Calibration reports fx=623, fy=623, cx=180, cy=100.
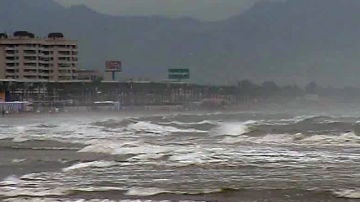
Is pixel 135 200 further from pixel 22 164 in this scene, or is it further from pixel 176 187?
pixel 22 164

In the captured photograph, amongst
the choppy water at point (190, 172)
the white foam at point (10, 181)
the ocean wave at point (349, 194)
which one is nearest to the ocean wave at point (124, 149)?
the choppy water at point (190, 172)

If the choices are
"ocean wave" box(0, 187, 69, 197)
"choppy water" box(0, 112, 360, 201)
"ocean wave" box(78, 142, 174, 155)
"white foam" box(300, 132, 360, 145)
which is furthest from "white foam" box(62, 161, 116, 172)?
"white foam" box(300, 132, 360, 145)

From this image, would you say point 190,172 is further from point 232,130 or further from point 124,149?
point 232,130

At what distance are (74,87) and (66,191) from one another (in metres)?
170

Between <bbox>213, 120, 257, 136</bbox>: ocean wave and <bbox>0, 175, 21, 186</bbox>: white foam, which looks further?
<bbox>213, 120, 257, 136</bbox>: ocean wave

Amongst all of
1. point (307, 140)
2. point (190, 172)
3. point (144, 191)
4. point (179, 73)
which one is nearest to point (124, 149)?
point (190, 172)

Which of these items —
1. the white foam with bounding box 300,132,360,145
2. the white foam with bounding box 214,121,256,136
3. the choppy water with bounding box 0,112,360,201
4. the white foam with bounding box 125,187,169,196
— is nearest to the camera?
the white foam with bounding box 125,187,169,196

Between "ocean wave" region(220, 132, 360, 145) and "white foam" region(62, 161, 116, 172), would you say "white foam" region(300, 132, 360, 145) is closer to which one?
"ocean wave" region(220, 132, 360, 145)

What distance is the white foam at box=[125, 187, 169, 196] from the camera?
17.1 meters

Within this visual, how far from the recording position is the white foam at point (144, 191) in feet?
56.2

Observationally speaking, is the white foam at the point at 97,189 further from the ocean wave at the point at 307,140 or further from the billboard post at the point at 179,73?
the billboard post at the point at 179,73

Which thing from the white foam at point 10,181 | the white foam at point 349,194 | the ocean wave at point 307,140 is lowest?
the ocean wave at point 307,140

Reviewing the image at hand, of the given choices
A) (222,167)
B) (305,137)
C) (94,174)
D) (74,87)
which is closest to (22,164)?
(94,174)

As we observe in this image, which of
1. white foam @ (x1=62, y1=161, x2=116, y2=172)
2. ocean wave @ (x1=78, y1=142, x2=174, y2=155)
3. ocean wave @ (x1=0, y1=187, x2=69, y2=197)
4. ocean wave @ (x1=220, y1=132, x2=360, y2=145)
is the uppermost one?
ocean wave @ (x1=0, y1=187, x2=69, y2=197)
